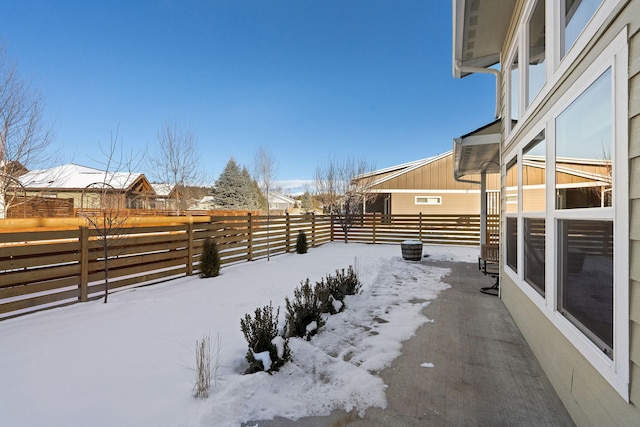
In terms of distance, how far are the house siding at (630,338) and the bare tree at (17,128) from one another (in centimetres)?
969

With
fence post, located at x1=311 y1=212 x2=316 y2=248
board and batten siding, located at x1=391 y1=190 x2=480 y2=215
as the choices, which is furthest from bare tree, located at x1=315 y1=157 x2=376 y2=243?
fence post, located at x1=311 y1=212 x2=316 y2=248

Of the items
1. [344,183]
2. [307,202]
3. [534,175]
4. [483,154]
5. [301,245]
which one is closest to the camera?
[534,175]

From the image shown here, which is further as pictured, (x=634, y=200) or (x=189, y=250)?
(x=189, y=250)

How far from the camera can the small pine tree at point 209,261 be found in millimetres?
6410

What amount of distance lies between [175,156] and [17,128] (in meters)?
8.23

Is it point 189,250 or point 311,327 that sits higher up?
point 189,250

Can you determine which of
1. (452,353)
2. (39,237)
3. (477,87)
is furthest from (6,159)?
(477,87)

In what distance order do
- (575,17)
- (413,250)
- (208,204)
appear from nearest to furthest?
(575,17) → (413,250) → (208,204)

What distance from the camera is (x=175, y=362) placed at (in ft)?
8.86

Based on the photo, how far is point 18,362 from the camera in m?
2.68

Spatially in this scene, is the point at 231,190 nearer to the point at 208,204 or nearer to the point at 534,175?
the point at 208,204

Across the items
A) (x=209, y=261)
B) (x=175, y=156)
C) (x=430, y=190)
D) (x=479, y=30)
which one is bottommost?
(x=209, y=261)

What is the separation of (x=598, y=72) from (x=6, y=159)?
10.9 m

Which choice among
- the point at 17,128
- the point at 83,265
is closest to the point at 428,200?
the point at 83,265
